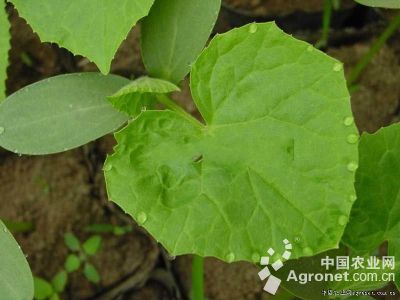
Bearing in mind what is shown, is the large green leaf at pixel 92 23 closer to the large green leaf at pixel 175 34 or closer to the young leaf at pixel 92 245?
the large green leaf at pixel 175 34

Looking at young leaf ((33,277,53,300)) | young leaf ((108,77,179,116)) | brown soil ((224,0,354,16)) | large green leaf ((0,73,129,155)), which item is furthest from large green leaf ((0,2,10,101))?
brown soil ((224,0,354,16))

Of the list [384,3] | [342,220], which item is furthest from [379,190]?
[384,3]

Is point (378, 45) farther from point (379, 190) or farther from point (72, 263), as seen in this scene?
point (72, 263)

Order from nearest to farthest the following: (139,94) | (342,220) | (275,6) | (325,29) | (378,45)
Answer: (342,220) < (139,94) < (378,45) < (325,29) < (275,6)

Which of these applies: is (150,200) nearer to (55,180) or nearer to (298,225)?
(298,225)

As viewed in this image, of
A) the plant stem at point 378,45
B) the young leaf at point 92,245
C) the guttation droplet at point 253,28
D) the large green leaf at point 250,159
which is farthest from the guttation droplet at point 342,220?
the young leaf at point 92,245

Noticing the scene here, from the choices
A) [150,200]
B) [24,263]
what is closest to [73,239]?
[24,263]

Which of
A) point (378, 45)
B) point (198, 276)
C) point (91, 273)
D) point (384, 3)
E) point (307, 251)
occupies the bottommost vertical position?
point (91, 273)
